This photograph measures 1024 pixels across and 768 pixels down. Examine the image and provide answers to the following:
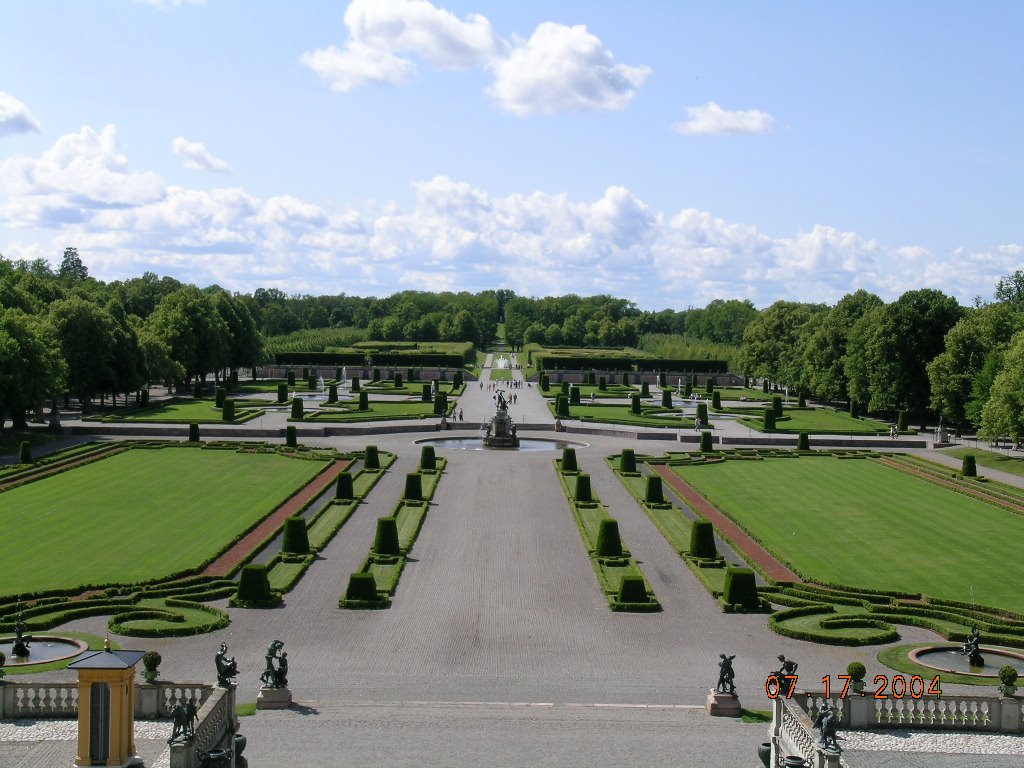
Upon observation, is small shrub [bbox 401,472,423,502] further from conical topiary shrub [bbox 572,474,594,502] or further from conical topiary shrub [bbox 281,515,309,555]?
conical topiary shrub [bbox 281,515,309,555]

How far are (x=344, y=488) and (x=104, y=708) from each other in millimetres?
29030

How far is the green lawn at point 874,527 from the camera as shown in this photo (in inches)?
1334

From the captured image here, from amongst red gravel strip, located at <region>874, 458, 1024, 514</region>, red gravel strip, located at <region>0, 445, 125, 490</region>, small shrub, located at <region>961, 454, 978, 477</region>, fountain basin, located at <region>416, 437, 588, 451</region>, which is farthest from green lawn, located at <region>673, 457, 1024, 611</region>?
red gravel strip, located at <region>0, 445, 125, 490</region>

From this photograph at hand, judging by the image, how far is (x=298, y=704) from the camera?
74.7 feet

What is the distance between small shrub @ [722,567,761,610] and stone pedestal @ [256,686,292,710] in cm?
1323

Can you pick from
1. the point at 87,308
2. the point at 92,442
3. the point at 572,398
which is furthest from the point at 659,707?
the point at 572,398

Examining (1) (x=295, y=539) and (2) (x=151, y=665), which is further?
(1) (x=295, y=539)

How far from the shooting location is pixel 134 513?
4200 cm

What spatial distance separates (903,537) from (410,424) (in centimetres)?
3963

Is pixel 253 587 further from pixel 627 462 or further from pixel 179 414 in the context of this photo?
pixel 179 414

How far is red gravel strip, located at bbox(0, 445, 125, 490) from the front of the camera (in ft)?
156

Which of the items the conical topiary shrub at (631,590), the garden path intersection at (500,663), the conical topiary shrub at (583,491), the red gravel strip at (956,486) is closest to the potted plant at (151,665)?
the garden path intersection at (500,663)

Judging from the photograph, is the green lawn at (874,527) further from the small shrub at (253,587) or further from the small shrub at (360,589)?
the small shrub at (253,587)

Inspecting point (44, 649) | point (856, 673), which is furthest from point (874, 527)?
point (44, 649)
